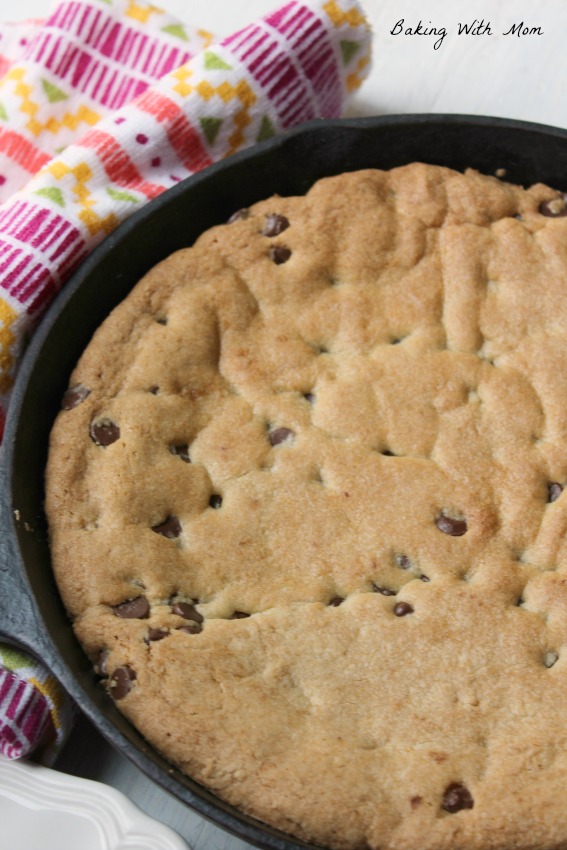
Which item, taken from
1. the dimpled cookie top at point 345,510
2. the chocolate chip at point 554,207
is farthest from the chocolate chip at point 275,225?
the chocolate chip at point 554,207

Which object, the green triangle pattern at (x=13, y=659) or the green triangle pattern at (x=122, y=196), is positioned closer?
the green triangle pattern at (x=13, y=659)

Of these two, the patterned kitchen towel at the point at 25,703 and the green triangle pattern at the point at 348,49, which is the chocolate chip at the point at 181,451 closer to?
the patterned kitchen towel at the point at 25,703

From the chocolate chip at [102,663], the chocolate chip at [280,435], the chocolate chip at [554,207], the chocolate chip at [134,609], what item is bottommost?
the chocolate chip at [102,663]

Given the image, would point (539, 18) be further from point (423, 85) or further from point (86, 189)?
point (86, 189)

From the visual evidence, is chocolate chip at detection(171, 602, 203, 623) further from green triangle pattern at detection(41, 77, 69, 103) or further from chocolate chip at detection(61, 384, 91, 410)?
green triangle pattern at detection(41, 77, 69, 103)

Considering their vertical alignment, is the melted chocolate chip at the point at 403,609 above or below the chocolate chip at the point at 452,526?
below

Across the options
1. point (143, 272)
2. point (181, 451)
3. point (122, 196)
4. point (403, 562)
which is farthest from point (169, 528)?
point (122, 196)

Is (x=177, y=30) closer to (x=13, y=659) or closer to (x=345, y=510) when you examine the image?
(x=345, y=510)
